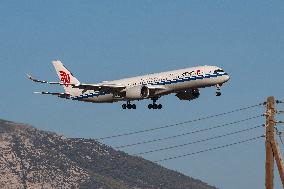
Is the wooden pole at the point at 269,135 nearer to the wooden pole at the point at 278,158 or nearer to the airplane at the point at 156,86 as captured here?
the wooden pole at the point at 278,158

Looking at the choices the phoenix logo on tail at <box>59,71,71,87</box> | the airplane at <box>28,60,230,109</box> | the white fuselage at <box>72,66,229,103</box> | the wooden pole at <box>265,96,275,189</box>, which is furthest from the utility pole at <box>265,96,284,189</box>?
the phoenix logo on tail at <box>59,71,71,87</box>

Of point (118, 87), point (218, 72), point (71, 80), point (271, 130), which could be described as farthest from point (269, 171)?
point (71, 80)

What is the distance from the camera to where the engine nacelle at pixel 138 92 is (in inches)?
4934

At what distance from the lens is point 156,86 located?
125188mm

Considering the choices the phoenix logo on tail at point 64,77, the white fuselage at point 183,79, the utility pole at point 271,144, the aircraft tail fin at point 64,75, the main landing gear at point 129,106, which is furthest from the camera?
the phoenix logo on tail at point 64,77

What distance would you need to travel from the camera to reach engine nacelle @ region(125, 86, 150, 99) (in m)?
125

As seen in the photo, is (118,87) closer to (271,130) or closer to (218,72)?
(218,72)

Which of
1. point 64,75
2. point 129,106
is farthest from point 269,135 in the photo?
point 64,75

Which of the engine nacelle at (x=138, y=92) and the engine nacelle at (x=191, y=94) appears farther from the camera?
the engine nacelle at (x=138, y=92)

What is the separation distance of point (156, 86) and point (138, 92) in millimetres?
3044

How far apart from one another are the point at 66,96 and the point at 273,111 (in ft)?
240

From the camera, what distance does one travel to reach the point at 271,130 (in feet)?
222

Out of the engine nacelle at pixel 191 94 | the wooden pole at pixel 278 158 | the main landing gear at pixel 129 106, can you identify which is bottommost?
the wooden pole at pixel 278 158

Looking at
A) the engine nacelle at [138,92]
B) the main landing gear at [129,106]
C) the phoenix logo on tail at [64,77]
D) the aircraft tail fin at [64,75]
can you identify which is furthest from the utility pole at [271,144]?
the phoenix logo on tail at [64,77]
